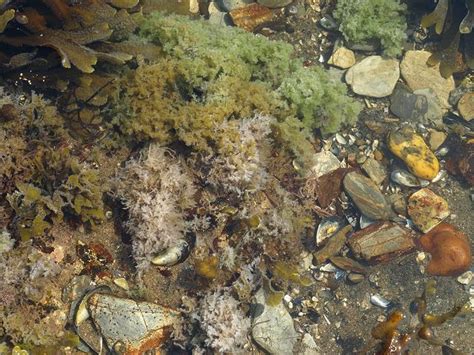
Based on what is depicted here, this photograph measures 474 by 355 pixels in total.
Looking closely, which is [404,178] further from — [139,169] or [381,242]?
[139,169]

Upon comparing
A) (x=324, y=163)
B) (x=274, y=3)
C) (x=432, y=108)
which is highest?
(x=274, y=3)

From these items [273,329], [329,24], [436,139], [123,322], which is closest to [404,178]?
[436,139]

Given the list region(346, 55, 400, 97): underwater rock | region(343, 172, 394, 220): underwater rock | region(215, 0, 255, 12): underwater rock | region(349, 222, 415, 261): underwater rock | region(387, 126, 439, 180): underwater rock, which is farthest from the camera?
region(346, 55, 400, 97): underwater rock

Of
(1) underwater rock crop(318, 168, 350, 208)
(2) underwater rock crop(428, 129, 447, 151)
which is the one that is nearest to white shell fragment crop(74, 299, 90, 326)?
(1) underwater rock crop(318, 168, 350, 208)

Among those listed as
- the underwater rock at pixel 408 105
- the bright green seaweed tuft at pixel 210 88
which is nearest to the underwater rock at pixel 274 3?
the bright green seaweed tuft at pixel 210 88

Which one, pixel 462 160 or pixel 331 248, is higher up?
pixel 462 160

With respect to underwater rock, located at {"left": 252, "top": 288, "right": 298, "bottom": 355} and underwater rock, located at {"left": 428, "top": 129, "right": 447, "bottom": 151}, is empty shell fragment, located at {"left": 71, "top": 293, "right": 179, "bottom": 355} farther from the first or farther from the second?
underwater rock, located at {"left": 428, "top": 129, "right": 447, "bottom": 151}

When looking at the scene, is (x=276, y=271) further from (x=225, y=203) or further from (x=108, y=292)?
(x=108, y=292)

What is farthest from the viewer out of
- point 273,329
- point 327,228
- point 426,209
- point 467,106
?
point 467,106
